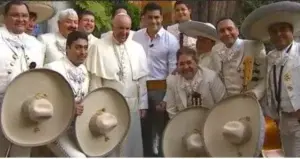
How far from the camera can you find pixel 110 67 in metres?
6.64

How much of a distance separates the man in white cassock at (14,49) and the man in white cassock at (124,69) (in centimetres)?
73

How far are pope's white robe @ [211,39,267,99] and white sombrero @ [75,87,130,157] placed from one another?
110 cm

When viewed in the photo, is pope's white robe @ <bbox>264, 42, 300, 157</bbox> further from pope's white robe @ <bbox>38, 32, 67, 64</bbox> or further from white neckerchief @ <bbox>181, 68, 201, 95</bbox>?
pope's white robe @ <bbox>38, 32, 67, 64</bbox>

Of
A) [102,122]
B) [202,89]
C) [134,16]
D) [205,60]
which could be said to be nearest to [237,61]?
[202,89]

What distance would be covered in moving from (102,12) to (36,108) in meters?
8.23

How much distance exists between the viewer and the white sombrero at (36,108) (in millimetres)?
5348

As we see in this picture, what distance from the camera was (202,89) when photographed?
632 centimetres

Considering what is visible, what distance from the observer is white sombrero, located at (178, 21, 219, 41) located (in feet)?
22.7

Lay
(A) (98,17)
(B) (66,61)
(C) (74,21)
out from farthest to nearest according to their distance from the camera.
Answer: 1. (A) (98,17)
2. (C) (74,21)
3. (B) (66,61)

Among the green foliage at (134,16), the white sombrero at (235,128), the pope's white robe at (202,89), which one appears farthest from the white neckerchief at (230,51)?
the green foliage at (134,16)

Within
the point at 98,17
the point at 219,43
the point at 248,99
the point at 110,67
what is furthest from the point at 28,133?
the point at 98,17

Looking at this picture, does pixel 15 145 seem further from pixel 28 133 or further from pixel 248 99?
pixel 248 99

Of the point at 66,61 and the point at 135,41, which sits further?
the point at 135,41

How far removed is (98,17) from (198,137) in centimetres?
738
